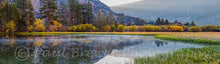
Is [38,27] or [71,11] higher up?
[71,11]

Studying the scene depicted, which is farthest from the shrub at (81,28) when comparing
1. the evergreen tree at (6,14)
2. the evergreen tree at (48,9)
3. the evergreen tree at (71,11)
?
the evergreen tree at (6,14)

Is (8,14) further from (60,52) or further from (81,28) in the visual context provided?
(60,52)

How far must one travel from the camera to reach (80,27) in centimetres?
7281

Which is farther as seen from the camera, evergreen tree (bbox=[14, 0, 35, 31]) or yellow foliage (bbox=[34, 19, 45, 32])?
evergreen tree (bbox=[14, 0, 35, 31])

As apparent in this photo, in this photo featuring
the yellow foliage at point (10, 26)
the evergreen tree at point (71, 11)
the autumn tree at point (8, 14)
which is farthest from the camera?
the evergreen tree at point (71, 11)

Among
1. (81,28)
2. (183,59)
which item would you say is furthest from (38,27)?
(183,59)

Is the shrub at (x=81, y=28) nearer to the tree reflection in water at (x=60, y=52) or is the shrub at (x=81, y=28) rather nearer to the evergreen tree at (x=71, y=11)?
the evergreen tree at (x=71, y=11)

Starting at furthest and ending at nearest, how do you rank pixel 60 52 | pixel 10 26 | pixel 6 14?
pixel 6 14, pixel 10 26, pixel 60 52

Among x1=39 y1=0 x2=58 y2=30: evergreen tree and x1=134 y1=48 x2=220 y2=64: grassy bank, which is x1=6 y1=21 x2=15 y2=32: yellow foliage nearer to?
x1=39 y1=0 x2=58 y2=30: evergreen tree

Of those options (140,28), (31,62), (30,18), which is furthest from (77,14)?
(31,62)

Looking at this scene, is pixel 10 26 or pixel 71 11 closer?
pixel 10 26

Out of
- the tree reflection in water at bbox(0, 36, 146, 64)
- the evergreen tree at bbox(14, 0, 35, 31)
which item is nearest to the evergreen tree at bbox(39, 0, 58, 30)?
the evergreen tree at bbox(14, 0, 35, 31)


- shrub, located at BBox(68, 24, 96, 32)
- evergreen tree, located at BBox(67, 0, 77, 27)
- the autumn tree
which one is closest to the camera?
the autumn tree

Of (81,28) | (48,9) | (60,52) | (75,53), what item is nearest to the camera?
(75,53)
